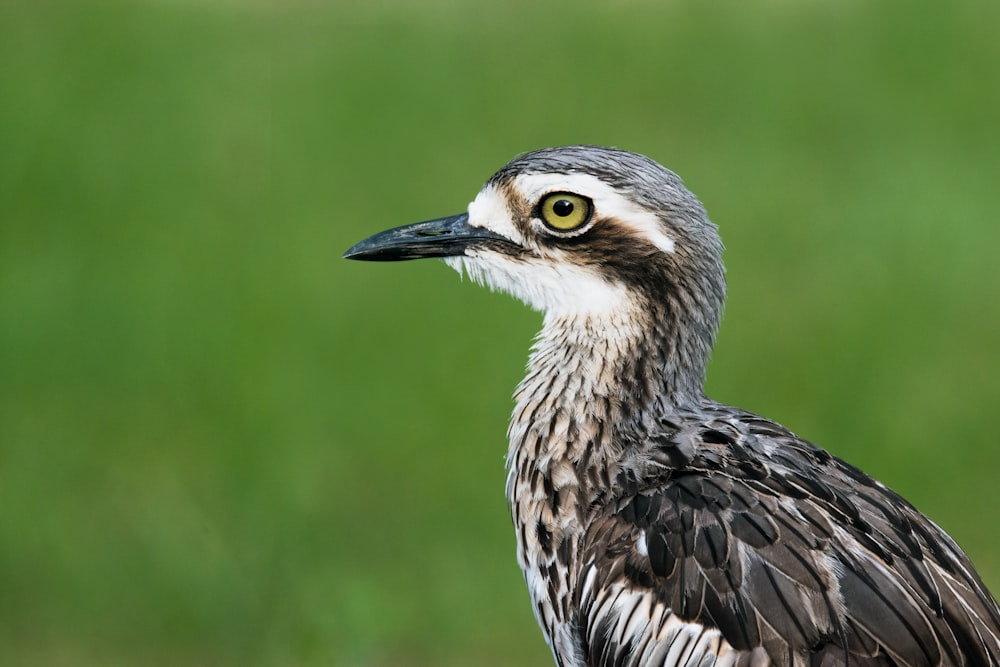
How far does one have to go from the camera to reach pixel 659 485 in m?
4.05

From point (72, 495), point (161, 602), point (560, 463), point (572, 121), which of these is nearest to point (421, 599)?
point (161, 602)

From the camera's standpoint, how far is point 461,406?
866cm

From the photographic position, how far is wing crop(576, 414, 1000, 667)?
3.67 metres

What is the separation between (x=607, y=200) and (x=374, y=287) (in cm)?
571

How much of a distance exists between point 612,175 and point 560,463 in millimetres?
861

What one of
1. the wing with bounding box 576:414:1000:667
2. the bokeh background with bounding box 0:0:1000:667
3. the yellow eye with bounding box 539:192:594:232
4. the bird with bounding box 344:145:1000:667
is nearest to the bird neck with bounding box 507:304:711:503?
the bird with bounding box 344:145:1000:667

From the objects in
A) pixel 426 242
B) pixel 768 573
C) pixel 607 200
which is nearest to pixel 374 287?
pixel 426 242

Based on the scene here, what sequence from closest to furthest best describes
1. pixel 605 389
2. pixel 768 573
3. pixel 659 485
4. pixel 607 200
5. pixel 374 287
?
pixel 768 573, pixel 659 485, pixel 607 200, pixel 605 389, pixel 374 287

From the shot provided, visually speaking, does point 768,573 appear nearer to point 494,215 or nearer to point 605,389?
point 605,389

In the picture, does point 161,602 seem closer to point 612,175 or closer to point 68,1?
point 612,175

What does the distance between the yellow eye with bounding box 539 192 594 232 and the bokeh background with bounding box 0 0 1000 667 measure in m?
2.38

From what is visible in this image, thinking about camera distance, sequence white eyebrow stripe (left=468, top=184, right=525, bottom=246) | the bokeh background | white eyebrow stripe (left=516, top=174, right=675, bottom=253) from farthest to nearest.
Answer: the bokeh background → white eyebrow stripe (left=468, top=184, right=525, bottom=246) → white eyebrow stripe (left=516, top=174, right=675, bottom=253)

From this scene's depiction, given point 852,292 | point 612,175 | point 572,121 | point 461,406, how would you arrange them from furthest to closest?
point 572,121 < point 852,292 < point 461,406 < point 612,175

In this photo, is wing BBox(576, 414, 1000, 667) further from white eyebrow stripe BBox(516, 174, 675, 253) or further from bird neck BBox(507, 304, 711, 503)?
white eyebrow stripe BBox(516, 174, 675, 253)
